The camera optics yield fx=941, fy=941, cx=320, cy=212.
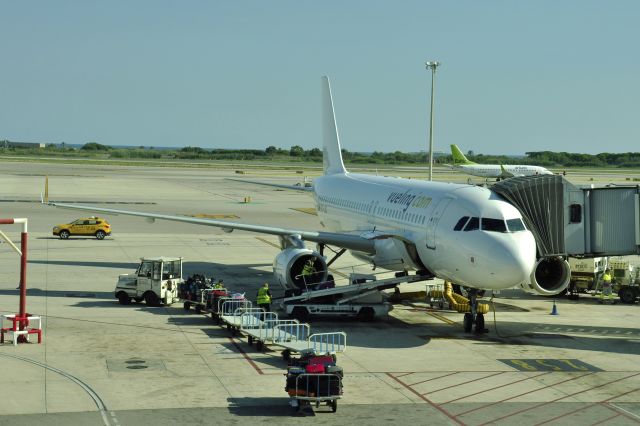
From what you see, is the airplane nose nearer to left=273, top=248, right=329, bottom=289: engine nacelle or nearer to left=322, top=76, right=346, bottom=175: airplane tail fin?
left=273, top=248, right=329, bottom=289: engine nacelle

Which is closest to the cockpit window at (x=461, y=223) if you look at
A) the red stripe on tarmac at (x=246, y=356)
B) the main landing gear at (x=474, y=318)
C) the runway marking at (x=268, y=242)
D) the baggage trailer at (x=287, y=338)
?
the main landing gear at (x=474, y=318)

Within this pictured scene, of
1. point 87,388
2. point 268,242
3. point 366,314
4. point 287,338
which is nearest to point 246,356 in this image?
point 287,338

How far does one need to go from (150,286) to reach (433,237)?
39.7 ft

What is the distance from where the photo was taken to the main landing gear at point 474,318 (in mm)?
33812

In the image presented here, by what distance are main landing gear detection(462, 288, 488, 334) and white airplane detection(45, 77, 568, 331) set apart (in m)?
0.04

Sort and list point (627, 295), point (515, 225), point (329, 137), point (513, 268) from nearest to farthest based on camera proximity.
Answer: point (513, 268) < point (515, 225) < point (627, 295) < point (329, 137)

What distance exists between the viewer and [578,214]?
1361 inches

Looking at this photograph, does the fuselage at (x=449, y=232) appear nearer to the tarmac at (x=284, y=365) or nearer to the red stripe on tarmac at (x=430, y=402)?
the tarmac at (x=284, y=365)

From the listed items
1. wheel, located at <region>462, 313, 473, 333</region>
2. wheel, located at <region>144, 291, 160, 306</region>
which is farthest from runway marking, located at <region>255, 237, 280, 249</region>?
wheel, located at <region>462, 313, 473, 333</region>

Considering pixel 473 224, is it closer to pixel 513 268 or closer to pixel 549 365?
pixel 513 268

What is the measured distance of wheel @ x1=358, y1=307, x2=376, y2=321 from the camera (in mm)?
36062

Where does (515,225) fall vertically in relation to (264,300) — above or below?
above

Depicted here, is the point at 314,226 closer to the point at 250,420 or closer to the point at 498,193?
the point at 498,193

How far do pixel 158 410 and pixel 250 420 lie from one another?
236 centimetres
